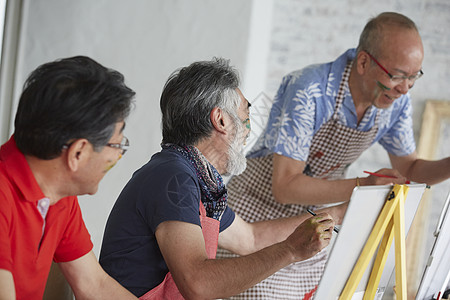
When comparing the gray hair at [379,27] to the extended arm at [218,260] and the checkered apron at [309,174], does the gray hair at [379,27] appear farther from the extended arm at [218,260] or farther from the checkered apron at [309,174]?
the extended arm at [218,260]

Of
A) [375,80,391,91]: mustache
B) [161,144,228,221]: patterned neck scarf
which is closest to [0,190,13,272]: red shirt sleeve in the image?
[161,144,228,221]: patterned neck scarf

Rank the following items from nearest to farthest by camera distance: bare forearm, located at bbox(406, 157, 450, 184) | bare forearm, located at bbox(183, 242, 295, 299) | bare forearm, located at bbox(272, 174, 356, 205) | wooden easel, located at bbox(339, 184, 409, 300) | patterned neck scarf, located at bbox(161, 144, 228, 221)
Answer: bare forearm, located at bbox(183, 242, 295, 299) < wooden easel, located at bbox(339, 184, 409, 300) < patterned neck scarf, located at bbox(161, 144, 228, 221) < bare forearm, located at bbox(272, 174, 356, 205) < bare forearm, located at bbox(406, 157, 450, 184)

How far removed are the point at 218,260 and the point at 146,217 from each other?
227 millimetres

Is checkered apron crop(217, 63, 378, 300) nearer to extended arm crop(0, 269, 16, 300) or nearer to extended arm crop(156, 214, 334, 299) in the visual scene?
extended arm crop(156, 214, 334, 299)

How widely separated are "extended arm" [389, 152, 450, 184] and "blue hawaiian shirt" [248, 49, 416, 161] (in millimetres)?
208

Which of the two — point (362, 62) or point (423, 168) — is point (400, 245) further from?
point (423, 168)

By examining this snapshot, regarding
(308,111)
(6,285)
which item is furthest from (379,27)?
(6,285)

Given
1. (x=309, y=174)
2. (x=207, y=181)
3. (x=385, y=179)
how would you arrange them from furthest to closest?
1. (x=309, y=174)
2. (x=385, y=179)
3. (x=207, y=181)

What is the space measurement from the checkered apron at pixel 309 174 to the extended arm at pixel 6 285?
1203 mm

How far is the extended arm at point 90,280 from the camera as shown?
1.49 m

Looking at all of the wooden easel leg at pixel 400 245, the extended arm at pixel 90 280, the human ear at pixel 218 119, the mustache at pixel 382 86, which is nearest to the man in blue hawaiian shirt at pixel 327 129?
the mustache at pixel 382 86

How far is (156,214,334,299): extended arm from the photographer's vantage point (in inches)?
56.0

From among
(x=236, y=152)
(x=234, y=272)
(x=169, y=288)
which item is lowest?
(x=169, y=288)

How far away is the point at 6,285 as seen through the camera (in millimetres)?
1167
